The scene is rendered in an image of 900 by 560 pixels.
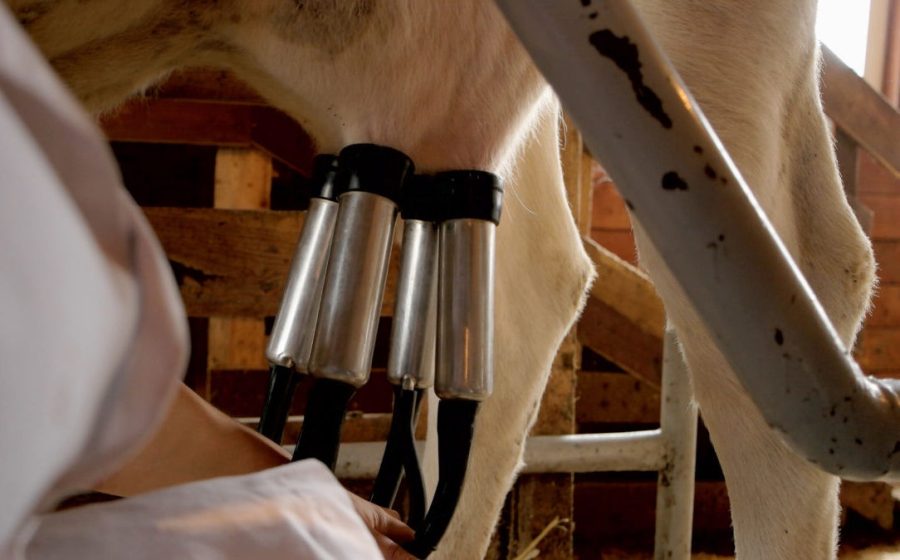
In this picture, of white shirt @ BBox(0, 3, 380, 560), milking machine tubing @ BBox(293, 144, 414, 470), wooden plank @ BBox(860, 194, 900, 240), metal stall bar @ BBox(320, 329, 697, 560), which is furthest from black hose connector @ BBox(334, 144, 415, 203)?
wooden plank @ BBox(860, 194, 900, 240)

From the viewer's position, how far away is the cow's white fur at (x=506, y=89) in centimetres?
73

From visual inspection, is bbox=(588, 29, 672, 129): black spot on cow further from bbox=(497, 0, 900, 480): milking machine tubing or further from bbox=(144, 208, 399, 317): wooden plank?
bbox=(144, 208, 399, 317): wooden plank

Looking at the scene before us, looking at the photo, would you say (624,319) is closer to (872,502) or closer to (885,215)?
(872,502)

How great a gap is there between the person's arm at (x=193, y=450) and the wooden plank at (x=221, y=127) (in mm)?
1175

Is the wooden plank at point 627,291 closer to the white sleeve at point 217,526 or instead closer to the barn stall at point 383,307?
the barn stall at point 383,307

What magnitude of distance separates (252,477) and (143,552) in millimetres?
61

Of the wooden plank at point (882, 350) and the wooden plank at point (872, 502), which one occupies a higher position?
the wooden plank at point (882, 350)

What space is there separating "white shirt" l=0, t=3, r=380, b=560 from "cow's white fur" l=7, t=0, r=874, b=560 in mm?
584

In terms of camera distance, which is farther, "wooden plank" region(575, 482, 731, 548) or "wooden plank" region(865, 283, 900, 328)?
"wooden plank" region(865, 283, 900, 328)

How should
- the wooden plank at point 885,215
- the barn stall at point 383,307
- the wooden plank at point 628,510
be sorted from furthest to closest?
the wooden plank at point 885,215 → the wooden plank at point 628,510 → the barn stall at point 383,307

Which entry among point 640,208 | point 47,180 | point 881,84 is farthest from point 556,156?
point 881,84

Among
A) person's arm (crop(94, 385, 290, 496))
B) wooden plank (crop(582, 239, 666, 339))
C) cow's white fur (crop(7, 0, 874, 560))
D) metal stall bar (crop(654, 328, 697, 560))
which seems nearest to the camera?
person's arm (crop(94, 385, 290, 496))

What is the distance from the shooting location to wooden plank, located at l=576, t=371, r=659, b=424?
2111mm

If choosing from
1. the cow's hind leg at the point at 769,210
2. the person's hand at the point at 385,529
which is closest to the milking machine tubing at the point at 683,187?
the person's hand at the point at 385,529
